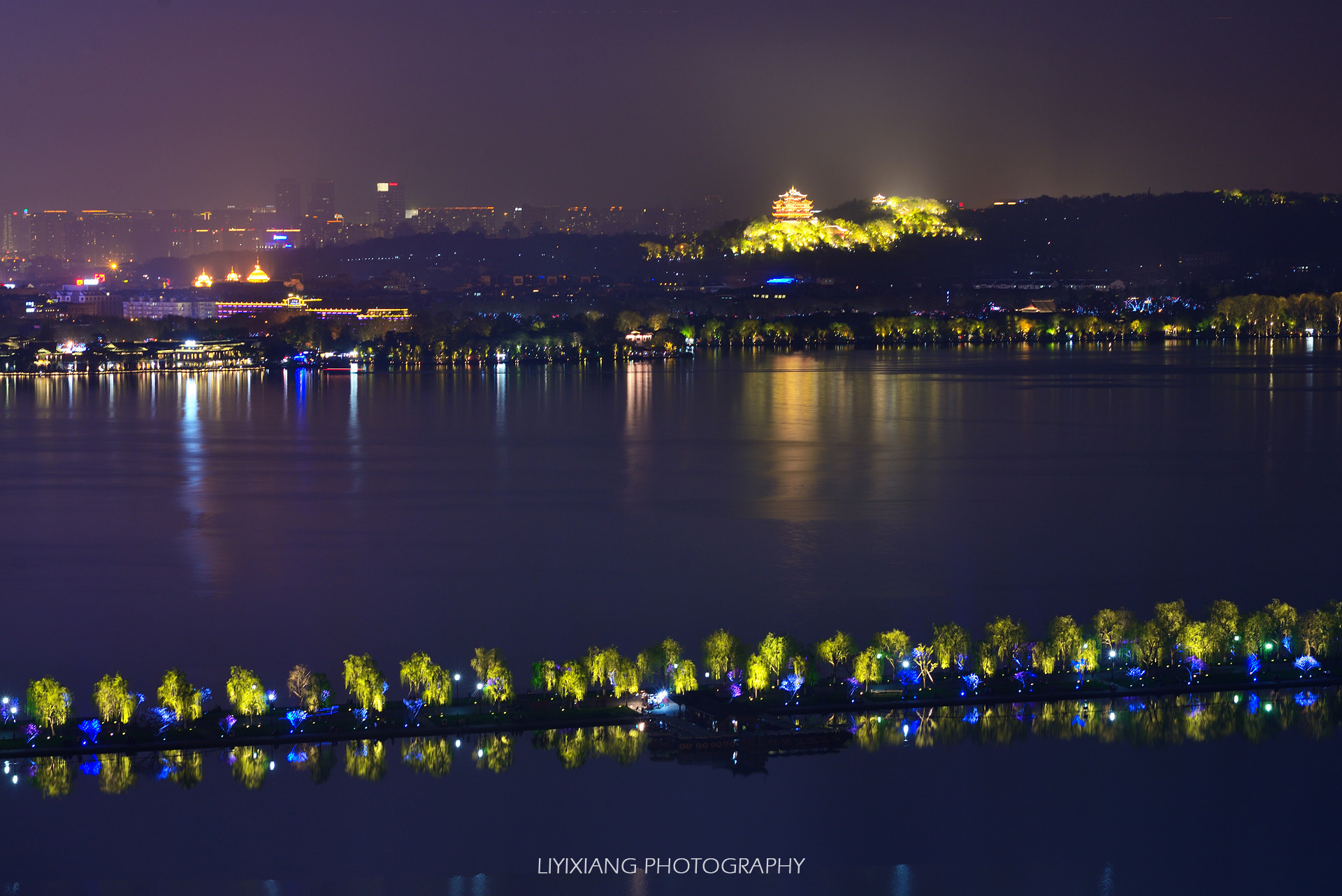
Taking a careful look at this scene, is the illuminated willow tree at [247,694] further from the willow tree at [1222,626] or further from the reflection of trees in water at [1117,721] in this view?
the willow tree at [1222,626]

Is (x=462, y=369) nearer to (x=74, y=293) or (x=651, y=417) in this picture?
(x=651, y=417)

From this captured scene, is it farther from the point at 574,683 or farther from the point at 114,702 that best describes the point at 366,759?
the point at 114,702

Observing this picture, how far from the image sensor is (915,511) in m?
8.48

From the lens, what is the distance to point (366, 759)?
14.6ft

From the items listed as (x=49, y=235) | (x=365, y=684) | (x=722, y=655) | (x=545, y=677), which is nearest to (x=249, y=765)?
(x=365, y=684)

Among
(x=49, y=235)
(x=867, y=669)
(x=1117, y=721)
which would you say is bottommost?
(x=1117, y=721)

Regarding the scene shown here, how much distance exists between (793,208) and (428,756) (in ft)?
110

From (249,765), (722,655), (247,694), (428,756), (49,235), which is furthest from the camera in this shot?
(49,235)

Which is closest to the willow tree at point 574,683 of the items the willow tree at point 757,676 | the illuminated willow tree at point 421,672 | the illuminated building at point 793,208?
the illuminated willow tree at point 421,672

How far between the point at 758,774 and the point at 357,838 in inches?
45.9

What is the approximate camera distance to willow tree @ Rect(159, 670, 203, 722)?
4.53 metres

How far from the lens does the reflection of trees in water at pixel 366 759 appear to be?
4.36 metres

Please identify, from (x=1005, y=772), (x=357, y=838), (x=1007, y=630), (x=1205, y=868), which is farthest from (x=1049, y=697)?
(x=357, y=838)

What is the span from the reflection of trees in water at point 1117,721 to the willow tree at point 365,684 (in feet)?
4.70
